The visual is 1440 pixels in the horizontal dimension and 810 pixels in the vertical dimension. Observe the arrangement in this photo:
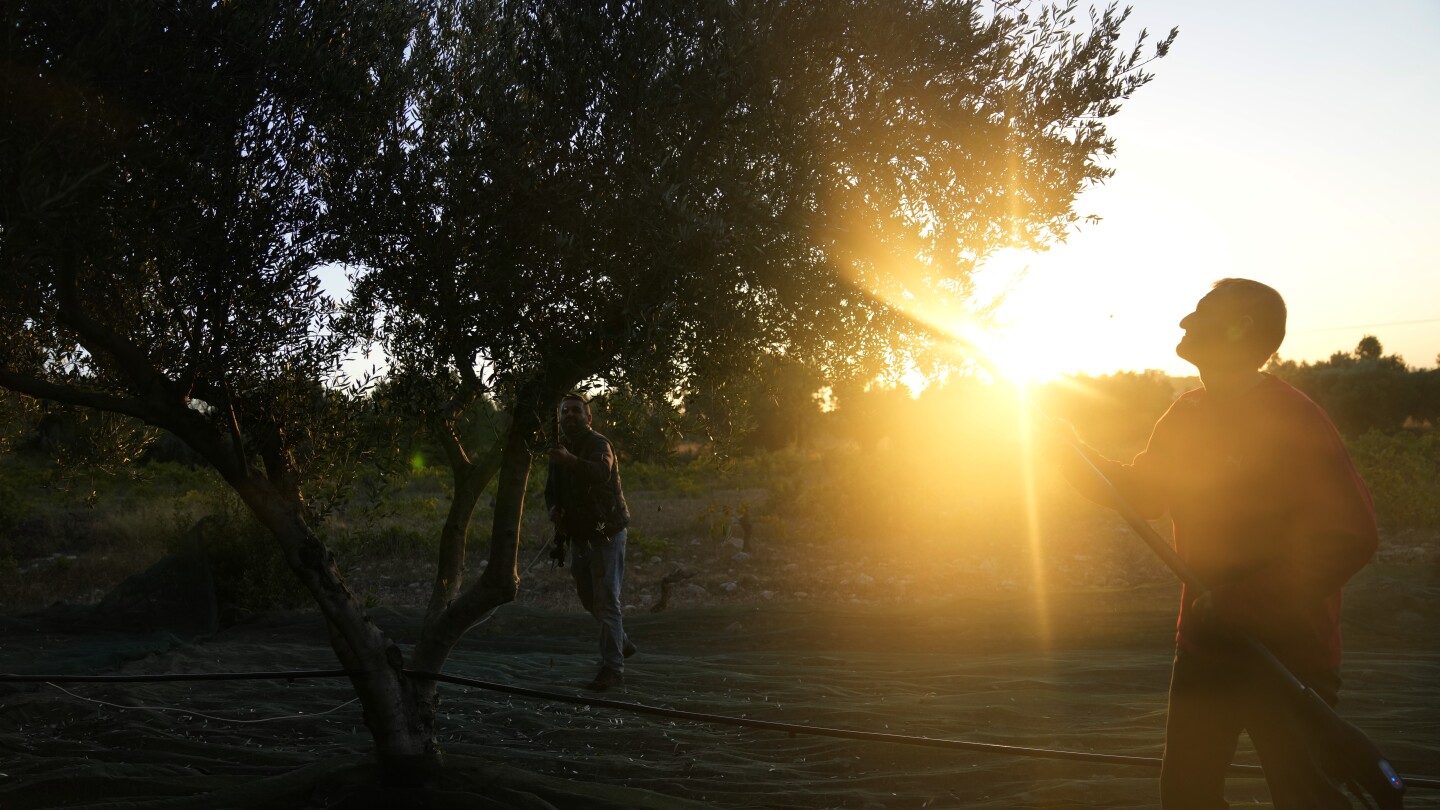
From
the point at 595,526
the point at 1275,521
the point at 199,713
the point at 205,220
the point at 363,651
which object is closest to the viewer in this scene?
the point at 1275,521

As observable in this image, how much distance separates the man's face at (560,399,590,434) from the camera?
8492 mm

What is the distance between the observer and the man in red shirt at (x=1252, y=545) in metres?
3.17

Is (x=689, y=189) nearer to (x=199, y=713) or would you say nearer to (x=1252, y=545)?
(x=1252, y=545)

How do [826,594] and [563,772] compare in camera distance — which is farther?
[826,594]

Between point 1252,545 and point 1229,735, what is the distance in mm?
630

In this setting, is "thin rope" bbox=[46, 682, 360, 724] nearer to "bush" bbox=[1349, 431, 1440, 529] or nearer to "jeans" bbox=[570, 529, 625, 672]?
"jeans" bbox=[570, 529, 625, 672]

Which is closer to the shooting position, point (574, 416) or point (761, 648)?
point (574, 416)

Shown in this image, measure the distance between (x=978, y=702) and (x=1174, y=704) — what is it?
5025mm

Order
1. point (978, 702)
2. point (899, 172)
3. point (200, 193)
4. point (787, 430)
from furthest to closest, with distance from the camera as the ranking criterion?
point (787, 430), point (978, 702), point (899, 172), point (200, 193)

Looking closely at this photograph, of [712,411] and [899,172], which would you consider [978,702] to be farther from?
[899,172]

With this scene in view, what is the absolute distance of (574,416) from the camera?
8625 millimetres

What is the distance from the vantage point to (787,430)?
40.2 metres

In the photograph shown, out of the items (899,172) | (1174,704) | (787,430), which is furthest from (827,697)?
(787,430)

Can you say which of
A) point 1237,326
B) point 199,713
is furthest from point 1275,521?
point 199,713
